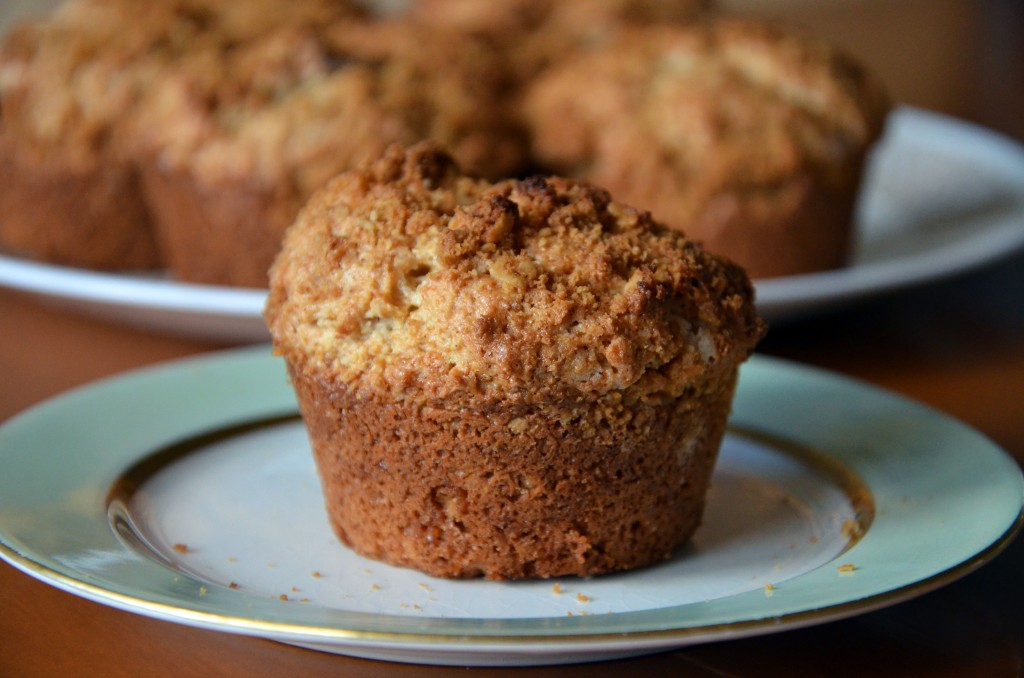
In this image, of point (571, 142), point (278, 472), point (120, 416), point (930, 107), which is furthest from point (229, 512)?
point (930, 107)

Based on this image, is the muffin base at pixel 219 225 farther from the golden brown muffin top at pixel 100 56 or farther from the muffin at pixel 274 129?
the golden brown muffin top at pixel 100 56

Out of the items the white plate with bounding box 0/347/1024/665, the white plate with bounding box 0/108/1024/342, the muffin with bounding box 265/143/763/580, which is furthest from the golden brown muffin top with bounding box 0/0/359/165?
the muffin with bounding box 265/143/763/580

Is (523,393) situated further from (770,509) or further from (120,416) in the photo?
(120,416)

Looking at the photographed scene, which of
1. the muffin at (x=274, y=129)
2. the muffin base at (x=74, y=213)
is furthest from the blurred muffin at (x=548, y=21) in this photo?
the muffin base at (x=74, y=213)

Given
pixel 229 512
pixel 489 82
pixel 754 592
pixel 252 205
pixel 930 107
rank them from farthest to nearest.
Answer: pixel 930 107 < pixel 489 82 < pixel 252 205 < pixel 229 512 < pixel 754 592

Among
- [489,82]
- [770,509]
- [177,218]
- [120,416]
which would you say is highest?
[489,82]

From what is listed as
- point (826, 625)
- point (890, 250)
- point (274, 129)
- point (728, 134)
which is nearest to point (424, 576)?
point (826, 625)

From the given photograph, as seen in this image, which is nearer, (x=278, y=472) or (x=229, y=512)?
(x=229, y=512)

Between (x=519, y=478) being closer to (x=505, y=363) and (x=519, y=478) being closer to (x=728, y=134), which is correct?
(x=505, y=363)

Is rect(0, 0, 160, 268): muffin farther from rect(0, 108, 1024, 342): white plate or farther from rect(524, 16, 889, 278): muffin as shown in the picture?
rect(524, 16, 889, 278): muffin
